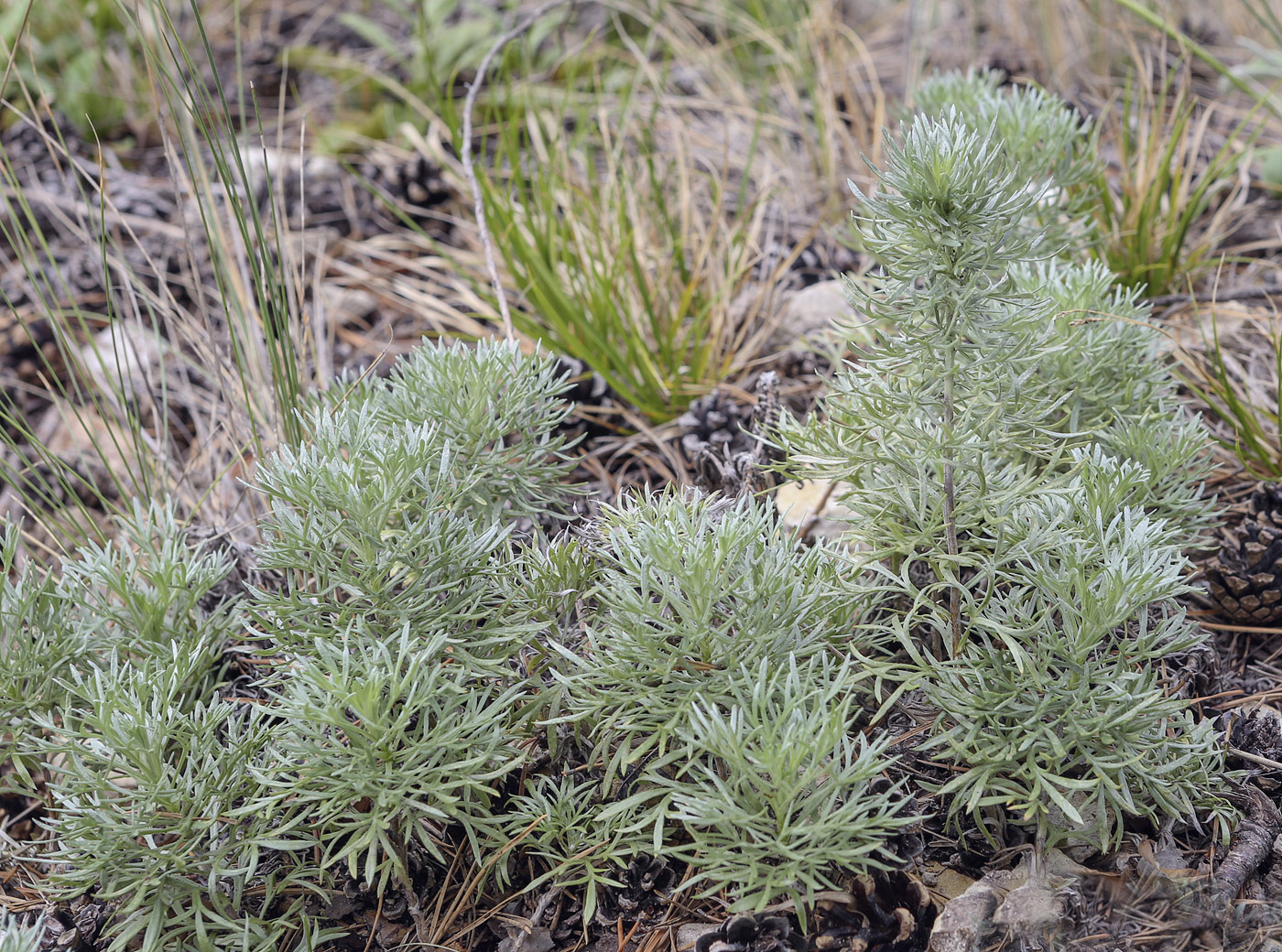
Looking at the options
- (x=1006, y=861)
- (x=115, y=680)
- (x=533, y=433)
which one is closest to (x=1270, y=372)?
(x=1006, y=861)

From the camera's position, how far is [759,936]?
1172mm

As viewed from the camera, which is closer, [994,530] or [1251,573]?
[994,530]

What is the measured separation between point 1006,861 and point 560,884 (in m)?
0.59

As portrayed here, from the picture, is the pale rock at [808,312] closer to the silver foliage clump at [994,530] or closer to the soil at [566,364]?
the soil at [566,364]

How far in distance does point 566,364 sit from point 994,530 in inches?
53.4

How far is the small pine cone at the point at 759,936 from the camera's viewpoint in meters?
1.16

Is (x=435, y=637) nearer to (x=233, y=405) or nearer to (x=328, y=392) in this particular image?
(x=328, y=392)

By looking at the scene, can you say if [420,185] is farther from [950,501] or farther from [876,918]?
[876,918]

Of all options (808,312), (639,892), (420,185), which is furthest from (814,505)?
(420,185)

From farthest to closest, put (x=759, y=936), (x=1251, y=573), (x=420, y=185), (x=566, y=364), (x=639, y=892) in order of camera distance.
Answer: (x=420, y=185) → (x=566, y=364) → (x=1251, y=573) → (x=639, y=892) → (x=759, y=936)

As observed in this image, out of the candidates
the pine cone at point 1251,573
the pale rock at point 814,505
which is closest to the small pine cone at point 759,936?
the pale rock at point 814,505

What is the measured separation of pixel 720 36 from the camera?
149 inches

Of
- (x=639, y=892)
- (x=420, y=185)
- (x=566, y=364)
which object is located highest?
(x=420, y=185)

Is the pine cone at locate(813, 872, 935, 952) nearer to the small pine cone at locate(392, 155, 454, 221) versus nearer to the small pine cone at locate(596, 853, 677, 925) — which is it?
the small pine cone at locate(596, 853, 677, 925)
